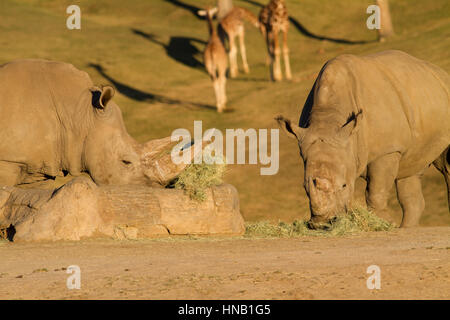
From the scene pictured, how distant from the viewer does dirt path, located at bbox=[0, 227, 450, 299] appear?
664 cm

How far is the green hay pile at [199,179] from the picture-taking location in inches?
413

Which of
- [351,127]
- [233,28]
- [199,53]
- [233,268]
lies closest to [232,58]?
[233,28]

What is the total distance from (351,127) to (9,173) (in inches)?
155

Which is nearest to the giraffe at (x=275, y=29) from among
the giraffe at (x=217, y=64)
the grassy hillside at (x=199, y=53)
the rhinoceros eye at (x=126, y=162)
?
the grassy hillside at (x=199, y=53)

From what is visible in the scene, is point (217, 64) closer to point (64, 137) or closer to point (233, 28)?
point (233, 28)

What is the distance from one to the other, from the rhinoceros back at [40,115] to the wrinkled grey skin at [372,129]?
8.27ft

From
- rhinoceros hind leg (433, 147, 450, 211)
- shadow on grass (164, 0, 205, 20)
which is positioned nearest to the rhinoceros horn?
rhinoceros hind leg (433, 147, 450, 211)

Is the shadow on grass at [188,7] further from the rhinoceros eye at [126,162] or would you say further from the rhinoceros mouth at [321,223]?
the rhinoceros mouth at [321,223]

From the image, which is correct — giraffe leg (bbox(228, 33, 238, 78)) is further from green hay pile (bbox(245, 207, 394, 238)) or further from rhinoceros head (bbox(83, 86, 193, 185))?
green hay pile (bbox(245, 207, 394, 238))

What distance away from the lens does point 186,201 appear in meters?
10.4

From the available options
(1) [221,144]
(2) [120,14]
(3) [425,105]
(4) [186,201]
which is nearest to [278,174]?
(1) [221,144]

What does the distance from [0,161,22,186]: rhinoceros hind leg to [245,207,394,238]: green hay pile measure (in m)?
2.76

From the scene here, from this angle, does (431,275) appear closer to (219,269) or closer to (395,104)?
(219,269)

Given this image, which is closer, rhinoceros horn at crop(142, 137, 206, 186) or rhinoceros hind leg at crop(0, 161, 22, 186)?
rhinoceros hind leg at crop(0, 161, 22, 186)
